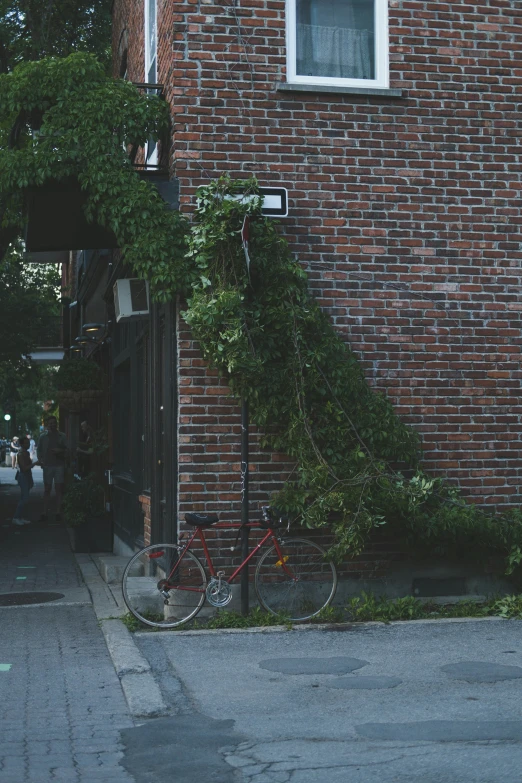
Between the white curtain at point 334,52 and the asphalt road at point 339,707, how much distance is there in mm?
4987

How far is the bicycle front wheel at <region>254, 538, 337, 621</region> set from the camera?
886cm

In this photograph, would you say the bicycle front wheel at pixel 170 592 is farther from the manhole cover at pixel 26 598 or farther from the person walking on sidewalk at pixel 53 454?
the person walking on sidewalk at pixel 53 454

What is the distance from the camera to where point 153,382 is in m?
10.4

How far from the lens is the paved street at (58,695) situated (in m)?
5.00

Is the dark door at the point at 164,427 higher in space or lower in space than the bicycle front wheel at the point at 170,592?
higher

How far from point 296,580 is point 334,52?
4796mm

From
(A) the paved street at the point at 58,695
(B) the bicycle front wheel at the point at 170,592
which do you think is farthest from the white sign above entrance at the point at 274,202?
(A) the paved street at the point at 58,695

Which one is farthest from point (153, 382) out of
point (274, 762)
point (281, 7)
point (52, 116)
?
point (274, 762)

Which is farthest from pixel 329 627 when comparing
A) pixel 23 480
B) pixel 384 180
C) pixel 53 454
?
pixel 23 480

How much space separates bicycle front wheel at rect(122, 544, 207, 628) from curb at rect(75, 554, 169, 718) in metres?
0.24

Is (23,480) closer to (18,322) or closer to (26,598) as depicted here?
(18,322)

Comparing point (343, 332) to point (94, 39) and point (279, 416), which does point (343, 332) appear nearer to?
point (279, 416)

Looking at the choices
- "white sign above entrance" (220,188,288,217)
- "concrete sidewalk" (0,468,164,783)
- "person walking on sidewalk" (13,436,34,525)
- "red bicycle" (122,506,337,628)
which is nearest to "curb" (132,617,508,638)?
"red bicycle" (122,506,337,628)

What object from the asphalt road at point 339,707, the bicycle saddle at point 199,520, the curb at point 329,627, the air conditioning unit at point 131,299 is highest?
the air conditioning unit at point 131,299
